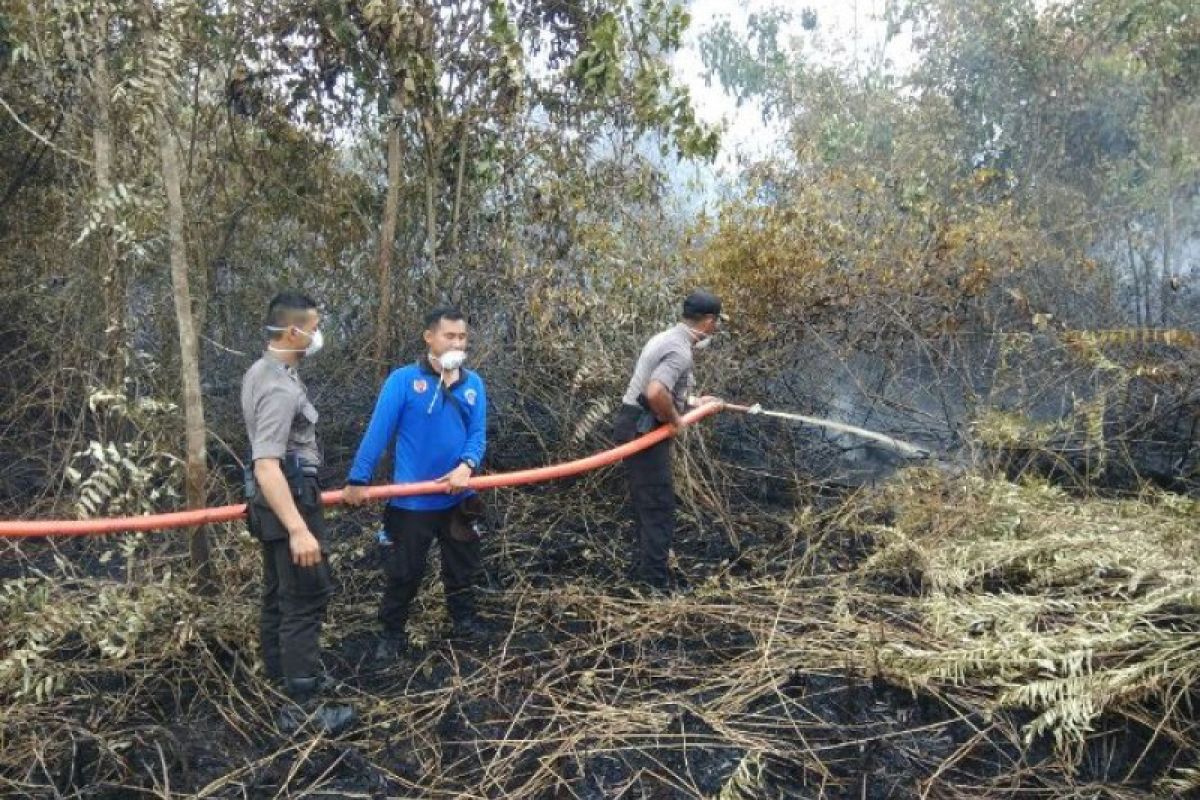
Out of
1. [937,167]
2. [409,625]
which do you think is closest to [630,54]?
[409,625]

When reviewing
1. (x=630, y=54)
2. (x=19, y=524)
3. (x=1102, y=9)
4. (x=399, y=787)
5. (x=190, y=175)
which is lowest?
(x=399, y=787)

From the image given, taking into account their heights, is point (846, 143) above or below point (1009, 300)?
above

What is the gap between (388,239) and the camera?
668cm

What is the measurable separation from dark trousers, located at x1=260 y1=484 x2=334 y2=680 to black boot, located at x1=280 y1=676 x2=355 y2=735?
43 mm

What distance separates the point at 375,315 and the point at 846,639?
4180mm

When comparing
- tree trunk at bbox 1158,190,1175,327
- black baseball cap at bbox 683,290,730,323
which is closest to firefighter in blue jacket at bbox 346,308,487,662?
black baseball cap at bbox 683,290,730,323

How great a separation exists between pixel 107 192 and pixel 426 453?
1.78 m

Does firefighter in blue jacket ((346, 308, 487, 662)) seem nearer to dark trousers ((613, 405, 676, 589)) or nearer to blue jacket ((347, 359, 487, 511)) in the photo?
blue jacket ((347, 359, 487, 511))

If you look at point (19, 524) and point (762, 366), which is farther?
point (762, 366)

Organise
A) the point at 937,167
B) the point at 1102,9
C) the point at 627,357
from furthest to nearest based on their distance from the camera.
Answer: the point at 937,167 < the point at 1102,9 < the point at 627,357

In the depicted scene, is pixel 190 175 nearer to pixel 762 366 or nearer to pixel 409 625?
pixel 409 625

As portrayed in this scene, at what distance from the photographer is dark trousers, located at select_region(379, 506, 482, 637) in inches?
168

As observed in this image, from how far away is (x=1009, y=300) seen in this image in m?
7.59

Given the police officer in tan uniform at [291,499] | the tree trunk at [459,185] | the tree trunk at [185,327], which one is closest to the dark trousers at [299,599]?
the police officer in tan uniform at [291,499]
